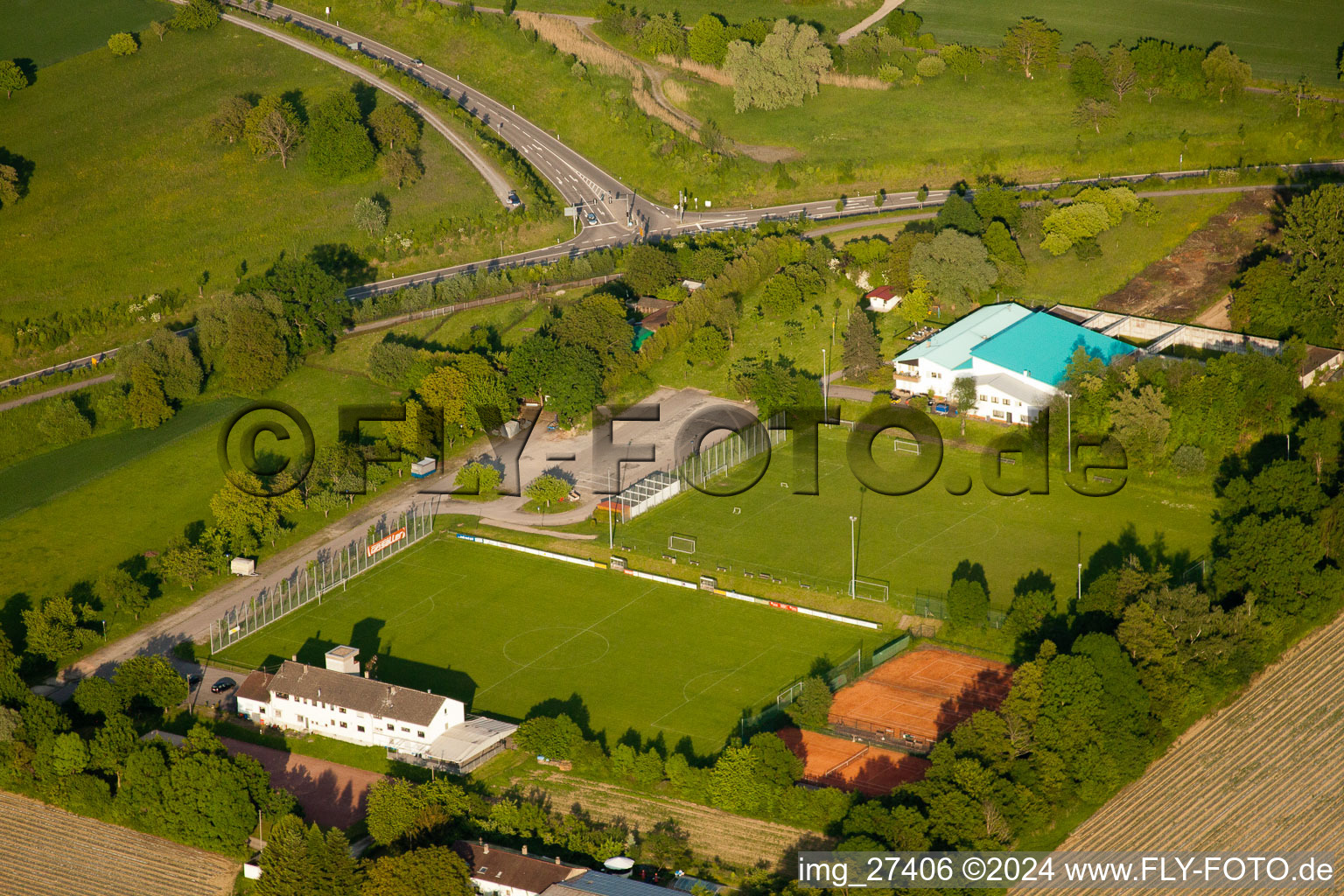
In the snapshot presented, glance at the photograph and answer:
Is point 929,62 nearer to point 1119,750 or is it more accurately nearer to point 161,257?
point 161,257

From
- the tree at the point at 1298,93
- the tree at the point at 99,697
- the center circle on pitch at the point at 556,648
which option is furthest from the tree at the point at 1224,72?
the tree at the point at 99,697

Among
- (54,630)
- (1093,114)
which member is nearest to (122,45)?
(54,630)

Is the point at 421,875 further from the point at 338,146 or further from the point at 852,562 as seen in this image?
the point at 338,146

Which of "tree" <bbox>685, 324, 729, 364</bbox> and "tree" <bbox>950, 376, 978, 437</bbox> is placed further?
"tree" <bbox>685, 324, 729, 364</bbox>

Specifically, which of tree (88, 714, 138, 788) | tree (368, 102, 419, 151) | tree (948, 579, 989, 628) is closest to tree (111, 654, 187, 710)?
tree (88, 714, 138, 788)

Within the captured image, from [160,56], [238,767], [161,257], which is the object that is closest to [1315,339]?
[238,767]

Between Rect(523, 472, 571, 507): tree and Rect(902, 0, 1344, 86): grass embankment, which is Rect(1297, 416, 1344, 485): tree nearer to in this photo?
Rect(523, 472, 571, 507): tree
